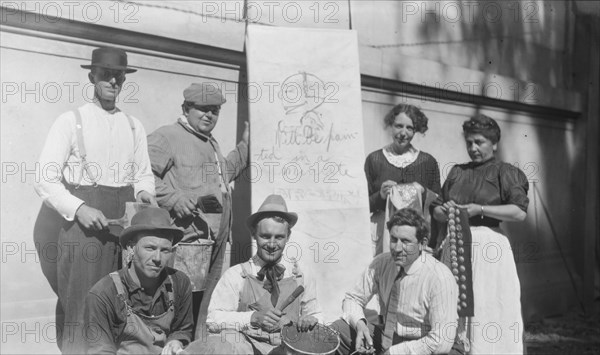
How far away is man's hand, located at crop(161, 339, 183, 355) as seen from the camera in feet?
13.2

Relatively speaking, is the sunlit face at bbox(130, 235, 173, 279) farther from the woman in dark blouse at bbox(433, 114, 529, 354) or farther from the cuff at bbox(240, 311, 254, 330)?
the woman in dark blouse at bbox(433, 114, 529, 354)

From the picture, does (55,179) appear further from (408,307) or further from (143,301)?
(408,307)

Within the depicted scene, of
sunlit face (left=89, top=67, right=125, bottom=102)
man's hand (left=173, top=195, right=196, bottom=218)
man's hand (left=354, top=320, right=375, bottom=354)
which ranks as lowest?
man's hand (left=354, top=320, right=375, bottom=354)

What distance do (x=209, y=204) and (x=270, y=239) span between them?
37.7 inches

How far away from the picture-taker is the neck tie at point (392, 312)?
16.0 ft

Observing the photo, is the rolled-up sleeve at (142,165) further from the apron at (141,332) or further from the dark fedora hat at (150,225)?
the apron at (141,332)

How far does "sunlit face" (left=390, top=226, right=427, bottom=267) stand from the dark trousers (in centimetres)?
172

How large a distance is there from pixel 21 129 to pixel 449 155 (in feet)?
14.3

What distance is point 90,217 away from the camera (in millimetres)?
4895

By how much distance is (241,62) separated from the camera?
6.49 meters

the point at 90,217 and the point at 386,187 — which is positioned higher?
the point at 386,187

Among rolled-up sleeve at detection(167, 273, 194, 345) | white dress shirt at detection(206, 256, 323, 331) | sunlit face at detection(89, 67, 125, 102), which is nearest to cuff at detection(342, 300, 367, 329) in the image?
white dress shirt at detection(206, 256, 323, 331)

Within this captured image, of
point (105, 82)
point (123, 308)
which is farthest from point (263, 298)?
point (105, 82)

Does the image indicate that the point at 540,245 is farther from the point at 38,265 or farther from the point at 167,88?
the point at 38,265
